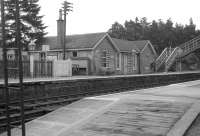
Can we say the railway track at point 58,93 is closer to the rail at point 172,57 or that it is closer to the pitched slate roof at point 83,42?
the pitched slate roof at point 83,42

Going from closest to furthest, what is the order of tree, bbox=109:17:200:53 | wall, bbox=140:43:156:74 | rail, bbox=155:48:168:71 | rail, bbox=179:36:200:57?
rail, bbox=179:36:200:57 < wall, bbox=140:43:156:74 < rail, bbox=155:48:168:71 < tree, bbox=109:17:200:53

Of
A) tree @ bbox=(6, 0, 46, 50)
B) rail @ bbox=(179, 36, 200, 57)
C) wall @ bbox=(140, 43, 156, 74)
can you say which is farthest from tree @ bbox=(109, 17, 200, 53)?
tree @ bbox=(6, 0, 46, 50)

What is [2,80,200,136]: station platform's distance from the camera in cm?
706

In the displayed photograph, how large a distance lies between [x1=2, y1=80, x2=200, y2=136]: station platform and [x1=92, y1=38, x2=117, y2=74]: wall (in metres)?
21.4

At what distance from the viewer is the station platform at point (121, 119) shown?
706 centimetres

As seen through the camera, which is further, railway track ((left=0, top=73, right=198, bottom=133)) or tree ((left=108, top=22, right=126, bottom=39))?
tree ((left=108, top=22, right=126, bottom=39))

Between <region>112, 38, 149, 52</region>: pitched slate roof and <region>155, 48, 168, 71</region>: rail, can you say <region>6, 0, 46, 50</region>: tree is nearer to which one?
<region>112, 38, 149, 52</region>: pitched slate roof

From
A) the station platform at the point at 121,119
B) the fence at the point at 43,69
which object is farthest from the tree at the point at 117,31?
the station platform at the point at 121,119

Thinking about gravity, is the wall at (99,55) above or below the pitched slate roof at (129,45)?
below

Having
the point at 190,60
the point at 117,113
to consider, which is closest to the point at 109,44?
the point at 190,60

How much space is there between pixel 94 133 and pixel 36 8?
32286 mm

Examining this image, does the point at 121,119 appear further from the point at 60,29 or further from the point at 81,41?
the point at 60,29

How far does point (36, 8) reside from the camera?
123 feet

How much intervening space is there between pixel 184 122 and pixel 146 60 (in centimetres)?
3490
